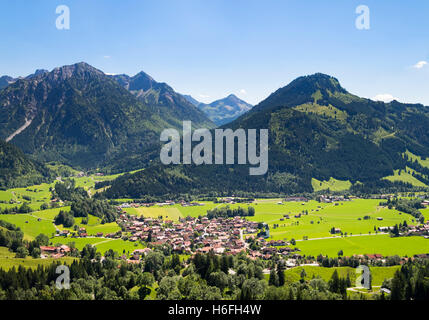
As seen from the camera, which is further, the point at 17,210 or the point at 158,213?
the point at 158,213

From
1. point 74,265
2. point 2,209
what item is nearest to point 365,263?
point 74,265

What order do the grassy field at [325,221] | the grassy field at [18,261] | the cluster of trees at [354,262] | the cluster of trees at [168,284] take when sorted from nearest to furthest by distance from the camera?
the cluster of trees at [168,284]
the grassy field at [18,261]
the cluster of trees at [354,262]
the grassy field at [325,221]

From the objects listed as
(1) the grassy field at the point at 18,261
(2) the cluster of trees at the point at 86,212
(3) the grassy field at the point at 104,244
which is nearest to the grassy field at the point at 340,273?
(3) the grassy field at the point at 104,244

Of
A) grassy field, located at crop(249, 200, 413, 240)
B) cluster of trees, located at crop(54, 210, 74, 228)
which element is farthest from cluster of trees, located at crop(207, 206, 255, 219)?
cluster of trees, located at crop(54, 210, 74, 228)

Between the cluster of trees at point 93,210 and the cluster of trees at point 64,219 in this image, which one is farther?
the cluster of trees at point 93,210

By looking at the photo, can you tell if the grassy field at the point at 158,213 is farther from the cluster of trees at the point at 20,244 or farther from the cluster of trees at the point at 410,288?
the cluster of trees at the point at 410,288

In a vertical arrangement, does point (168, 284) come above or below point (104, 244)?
above

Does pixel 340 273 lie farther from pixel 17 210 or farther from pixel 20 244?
pixel 17 210

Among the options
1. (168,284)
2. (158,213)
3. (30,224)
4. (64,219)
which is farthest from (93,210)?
(168,284)

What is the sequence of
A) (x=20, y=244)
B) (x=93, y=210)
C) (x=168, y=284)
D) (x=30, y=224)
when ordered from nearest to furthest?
(x=168, y=284) < (x=20, y=244) < (x=30, y=224) < (x=93, y=210)

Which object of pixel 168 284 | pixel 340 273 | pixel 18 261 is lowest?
pixel 340 273

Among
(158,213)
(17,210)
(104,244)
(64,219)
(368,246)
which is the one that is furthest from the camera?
(158,213)

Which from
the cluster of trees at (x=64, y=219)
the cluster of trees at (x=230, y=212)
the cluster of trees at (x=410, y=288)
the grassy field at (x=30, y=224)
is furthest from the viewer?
the cluster of trees at (x=230, y=212)
